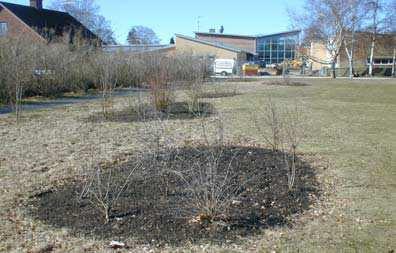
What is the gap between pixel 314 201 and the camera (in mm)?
5328

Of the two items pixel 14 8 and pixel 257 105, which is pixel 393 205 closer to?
pixel 257 105

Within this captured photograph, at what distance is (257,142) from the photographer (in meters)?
8.91

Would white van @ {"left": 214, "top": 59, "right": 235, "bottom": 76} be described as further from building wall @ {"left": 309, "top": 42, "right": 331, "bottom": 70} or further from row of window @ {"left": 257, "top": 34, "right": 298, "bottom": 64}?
row of window @ {"left": 257, "top": 34, "right": 298, "bottom": 64}

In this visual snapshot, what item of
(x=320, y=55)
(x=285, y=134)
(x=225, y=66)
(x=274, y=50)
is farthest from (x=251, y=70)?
(x=285, y=134)

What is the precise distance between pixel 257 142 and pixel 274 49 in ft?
235

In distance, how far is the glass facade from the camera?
253ft

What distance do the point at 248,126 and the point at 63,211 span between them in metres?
6.94

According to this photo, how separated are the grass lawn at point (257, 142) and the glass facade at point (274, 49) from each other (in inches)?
2567

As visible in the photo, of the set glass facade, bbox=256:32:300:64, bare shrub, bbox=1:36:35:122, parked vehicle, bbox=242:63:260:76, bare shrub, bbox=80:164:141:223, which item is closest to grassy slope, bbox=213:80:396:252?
bare shrub, bbox=80:164:141:223

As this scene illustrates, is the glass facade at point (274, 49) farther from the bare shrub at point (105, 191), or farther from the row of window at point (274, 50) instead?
the bare shrub at point (105, 191)

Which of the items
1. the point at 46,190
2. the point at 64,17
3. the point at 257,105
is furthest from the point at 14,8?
the point at 46,190

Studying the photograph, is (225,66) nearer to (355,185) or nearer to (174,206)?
(355,185)

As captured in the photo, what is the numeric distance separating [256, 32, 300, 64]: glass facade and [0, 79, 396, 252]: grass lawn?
6520 centimetres

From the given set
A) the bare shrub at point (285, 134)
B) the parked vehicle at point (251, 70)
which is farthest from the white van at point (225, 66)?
the bare shrub at point (285, 134)
